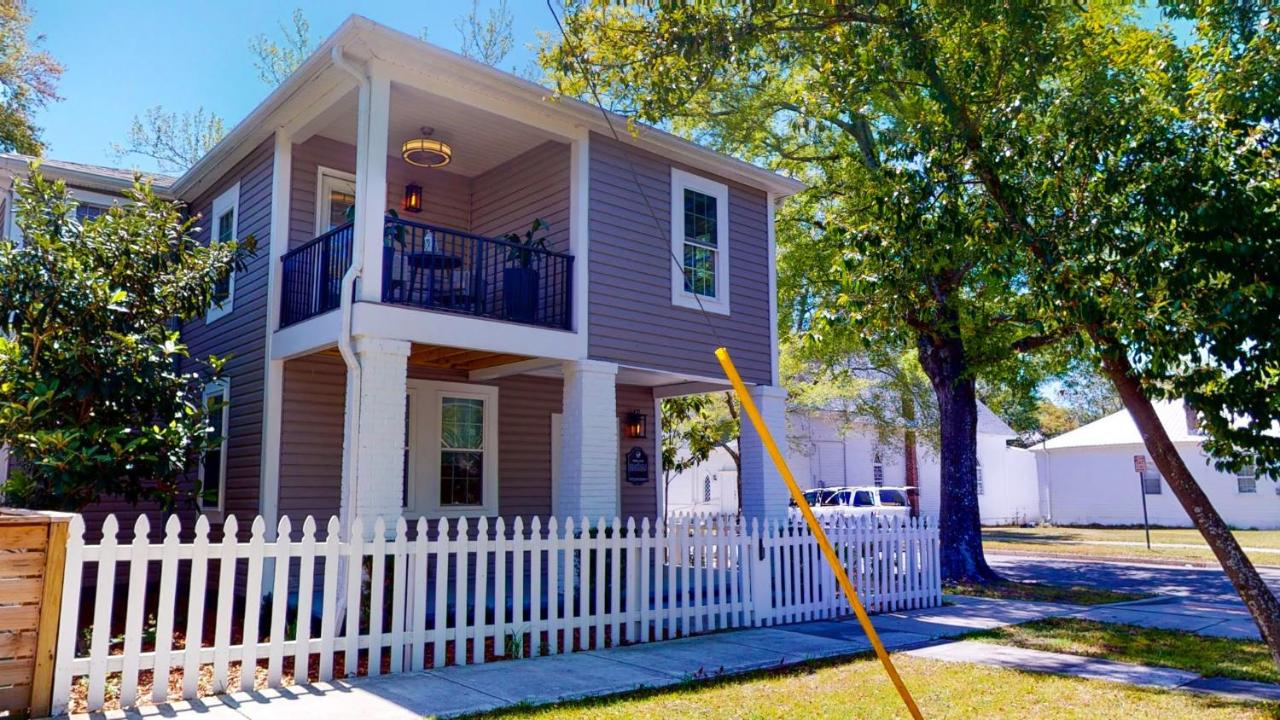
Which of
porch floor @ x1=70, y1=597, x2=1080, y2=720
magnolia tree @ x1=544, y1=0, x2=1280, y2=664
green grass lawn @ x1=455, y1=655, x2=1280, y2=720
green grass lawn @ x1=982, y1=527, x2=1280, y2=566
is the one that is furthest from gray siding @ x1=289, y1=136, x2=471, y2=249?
green grass lawn @ x1=982, y1=527, x2=1280, y2=566

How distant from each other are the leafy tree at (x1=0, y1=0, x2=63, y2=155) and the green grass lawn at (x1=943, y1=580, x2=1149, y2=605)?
81.9 ft

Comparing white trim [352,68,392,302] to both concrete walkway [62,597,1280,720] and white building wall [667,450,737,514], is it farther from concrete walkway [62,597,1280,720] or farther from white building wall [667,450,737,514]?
white building wall [667,450,737,514]

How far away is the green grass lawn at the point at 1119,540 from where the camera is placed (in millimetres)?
20781

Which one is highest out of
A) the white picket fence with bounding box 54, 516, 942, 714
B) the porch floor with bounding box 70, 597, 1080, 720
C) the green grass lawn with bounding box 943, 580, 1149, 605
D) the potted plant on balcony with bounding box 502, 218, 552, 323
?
the potted plant on balcony with bounding box 502, 218, 552, 323

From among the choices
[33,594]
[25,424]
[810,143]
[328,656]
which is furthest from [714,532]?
[810,143]

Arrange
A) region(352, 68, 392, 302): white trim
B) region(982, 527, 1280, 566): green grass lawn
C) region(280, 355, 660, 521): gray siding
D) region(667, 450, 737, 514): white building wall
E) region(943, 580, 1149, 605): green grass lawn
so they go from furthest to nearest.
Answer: region(667, 450, 737, 514): white building wall, region(982, 527, 1280, 566): green grass lawn, region(943, 580, 1149, 605): green grass lawn, region(280, 355, 660, 521): gray siding, region(352, 68, 392, 302): white trim

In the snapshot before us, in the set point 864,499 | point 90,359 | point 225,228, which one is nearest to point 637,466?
point 225,228

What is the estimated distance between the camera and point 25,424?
28.8 ft

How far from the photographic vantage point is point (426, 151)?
11.0 m

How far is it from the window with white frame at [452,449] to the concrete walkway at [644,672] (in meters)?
4.14

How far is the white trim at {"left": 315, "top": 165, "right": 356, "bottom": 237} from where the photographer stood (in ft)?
37.1

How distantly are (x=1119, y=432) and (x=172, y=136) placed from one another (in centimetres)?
3348

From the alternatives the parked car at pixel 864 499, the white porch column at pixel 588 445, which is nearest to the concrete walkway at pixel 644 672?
the white porch column at pixel 588 445

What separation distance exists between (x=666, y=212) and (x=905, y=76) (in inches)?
139
